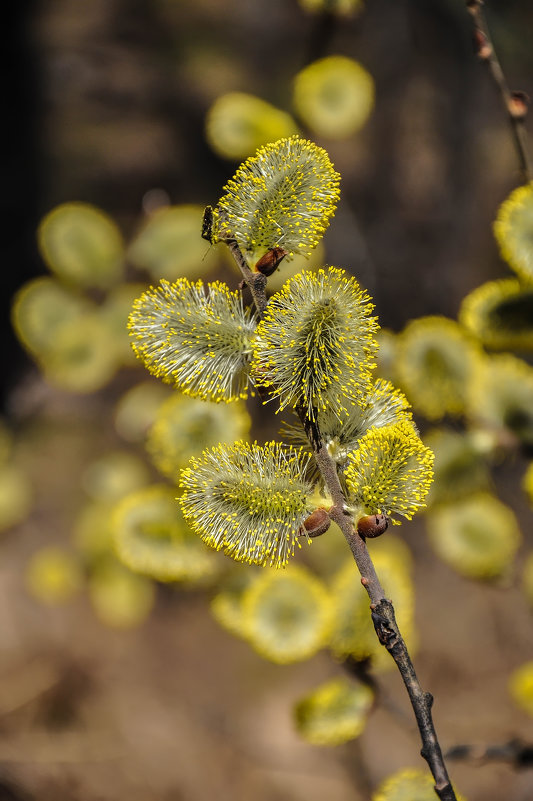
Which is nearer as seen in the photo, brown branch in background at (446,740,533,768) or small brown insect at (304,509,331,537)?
small brown insect at (304,509,331,537)

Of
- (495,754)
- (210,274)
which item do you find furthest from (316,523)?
(210,274)

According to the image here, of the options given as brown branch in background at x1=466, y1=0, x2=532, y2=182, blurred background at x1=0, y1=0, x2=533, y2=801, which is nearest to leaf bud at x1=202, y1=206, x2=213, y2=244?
brown branch in background at x1=466, y1=0, x2=532, y2=182

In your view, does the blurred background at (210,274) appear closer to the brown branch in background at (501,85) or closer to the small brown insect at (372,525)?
the brown branch in background at (501,85)

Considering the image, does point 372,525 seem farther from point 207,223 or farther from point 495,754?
point 495,754

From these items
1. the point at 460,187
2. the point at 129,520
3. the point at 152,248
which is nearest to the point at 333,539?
the point at 129,520

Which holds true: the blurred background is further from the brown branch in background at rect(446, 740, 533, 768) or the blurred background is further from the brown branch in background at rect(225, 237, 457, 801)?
the brown branch in background at rect(225, 237, 457, 801)
